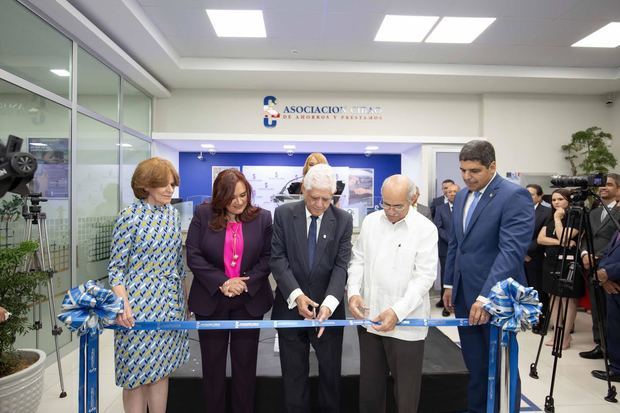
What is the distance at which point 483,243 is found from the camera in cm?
203

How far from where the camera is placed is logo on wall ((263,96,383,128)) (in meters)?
6.51

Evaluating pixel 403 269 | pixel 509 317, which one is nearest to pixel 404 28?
pixel 403 269

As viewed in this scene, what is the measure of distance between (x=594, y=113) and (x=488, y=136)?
6.76 ft

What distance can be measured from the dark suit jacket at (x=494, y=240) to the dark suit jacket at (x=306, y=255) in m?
0.70

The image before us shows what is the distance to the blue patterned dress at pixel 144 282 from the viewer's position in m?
1.85

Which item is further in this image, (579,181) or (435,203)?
(435,203)

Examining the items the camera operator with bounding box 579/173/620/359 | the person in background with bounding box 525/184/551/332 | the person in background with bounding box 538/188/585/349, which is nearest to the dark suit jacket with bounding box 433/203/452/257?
the person in background with bounding box 525/184/551/332

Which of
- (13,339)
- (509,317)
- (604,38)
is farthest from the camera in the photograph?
(604,38)

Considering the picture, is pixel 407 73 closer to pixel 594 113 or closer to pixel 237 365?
pixel 594 113

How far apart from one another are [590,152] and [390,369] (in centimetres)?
633

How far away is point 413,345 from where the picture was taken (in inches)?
70.9

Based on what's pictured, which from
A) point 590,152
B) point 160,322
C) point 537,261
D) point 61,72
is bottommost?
Result: point 537,261

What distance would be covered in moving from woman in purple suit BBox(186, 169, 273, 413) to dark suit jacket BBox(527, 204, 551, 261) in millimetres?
3798

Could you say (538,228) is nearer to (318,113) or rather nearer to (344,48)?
(344,48)
